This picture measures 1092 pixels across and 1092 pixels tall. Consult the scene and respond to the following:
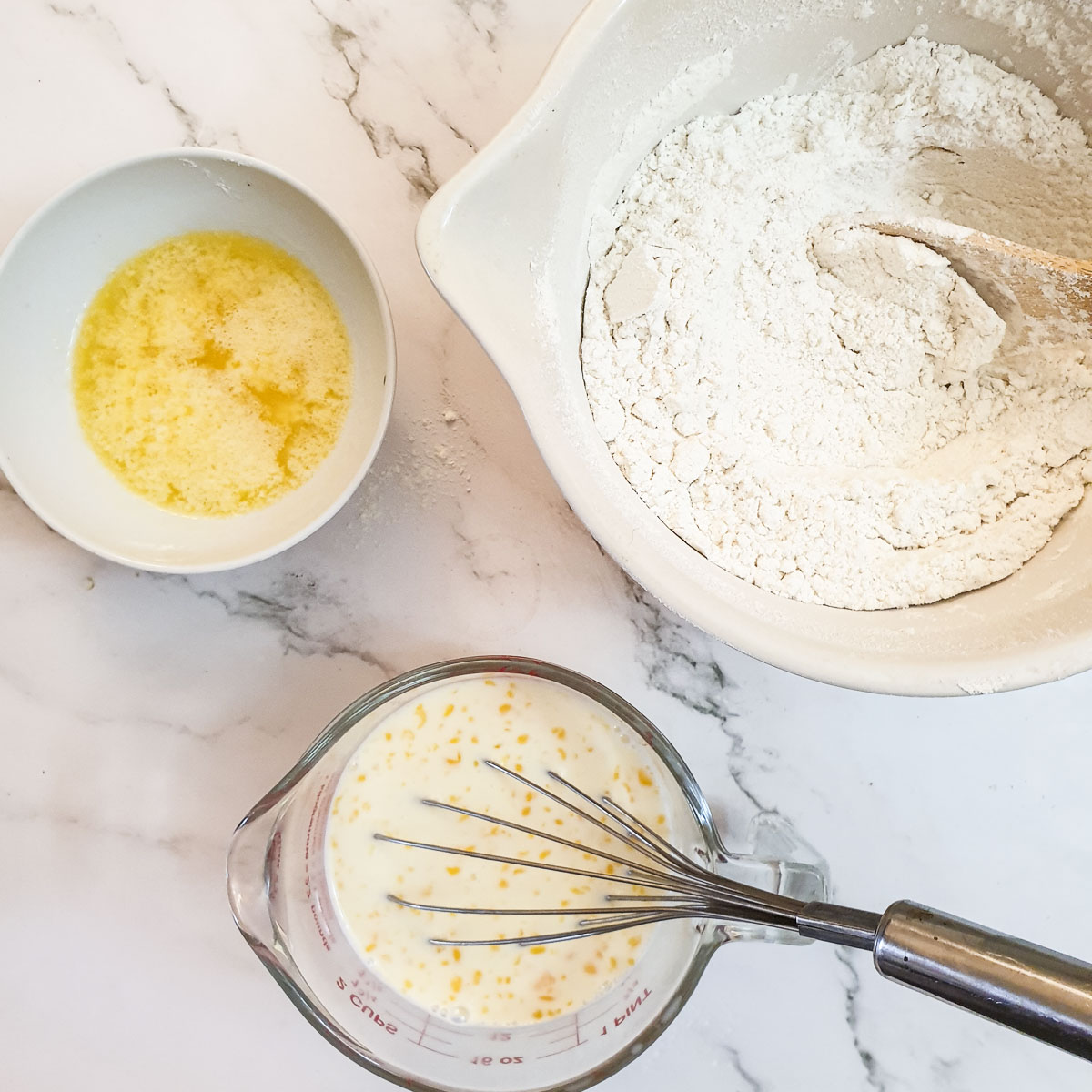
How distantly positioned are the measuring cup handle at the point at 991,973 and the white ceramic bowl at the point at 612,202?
0.16 meters

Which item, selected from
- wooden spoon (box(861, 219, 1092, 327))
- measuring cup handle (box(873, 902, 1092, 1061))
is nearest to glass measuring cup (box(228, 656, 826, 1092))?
Result: measuring cup handle (box(873, 902, 1092, 1061))

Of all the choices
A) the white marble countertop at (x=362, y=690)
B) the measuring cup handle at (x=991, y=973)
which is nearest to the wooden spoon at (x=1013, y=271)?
the white marble countertop at (x=362, y=690)

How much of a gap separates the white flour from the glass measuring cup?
22 centimetres

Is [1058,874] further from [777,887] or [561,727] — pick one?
[561,727]

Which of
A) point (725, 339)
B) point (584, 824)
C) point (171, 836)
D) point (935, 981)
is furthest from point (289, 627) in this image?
point (935, 981)

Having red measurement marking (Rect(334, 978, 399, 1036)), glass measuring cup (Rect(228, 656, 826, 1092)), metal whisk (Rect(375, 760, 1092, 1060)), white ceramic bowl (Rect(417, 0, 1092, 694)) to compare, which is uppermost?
white ceramic bowl (Rect(417, 0, 1092, 694))

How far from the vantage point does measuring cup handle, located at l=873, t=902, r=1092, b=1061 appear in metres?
0.58

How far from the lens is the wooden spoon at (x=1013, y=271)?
2.34 feet

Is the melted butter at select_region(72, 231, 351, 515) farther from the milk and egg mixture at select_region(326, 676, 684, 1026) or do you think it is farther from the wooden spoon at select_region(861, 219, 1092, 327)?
the wooden spoon at select_region(861, 219, 1092, 327)

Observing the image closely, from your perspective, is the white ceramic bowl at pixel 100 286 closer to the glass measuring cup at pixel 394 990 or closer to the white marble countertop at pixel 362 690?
the white marble countertop at pixel 362 690

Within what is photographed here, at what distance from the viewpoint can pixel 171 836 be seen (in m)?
0.90

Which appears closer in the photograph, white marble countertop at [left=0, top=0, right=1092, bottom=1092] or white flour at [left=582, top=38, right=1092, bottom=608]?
white flour at [left=582, top=38, right=1092, bottom=608]

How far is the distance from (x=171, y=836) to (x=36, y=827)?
0.13 meters

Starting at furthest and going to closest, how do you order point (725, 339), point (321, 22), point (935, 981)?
point (321, 22) < point (725, 339) < point (935, 981)
